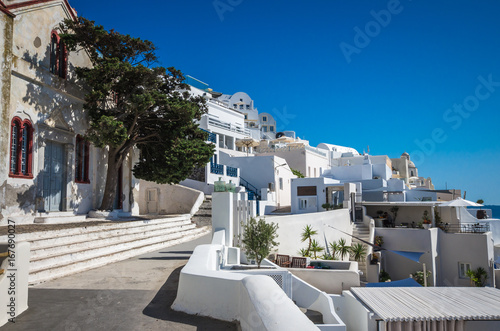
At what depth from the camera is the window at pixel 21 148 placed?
41.3ft

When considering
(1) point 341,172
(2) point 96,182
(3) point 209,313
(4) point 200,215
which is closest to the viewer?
(3) point 209,313

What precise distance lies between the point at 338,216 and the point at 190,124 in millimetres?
11493

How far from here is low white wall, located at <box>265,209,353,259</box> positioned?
15.8 m

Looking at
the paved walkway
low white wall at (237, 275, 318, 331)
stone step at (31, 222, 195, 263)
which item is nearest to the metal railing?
stone step at (31, 222, 195, 263)

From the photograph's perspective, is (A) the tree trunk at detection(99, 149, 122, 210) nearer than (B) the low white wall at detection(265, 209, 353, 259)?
No

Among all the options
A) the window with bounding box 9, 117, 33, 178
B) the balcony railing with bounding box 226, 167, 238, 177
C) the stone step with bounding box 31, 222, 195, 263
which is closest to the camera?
the stone step with bounding box 31, 222, 195, 263

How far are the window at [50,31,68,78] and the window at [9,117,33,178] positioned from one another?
2.95m

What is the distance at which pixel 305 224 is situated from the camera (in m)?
18.1

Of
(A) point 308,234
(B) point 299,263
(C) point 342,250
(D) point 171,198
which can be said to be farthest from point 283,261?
(D) point 171,198

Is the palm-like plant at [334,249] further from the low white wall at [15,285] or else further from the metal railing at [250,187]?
the low white wall at [15,285]

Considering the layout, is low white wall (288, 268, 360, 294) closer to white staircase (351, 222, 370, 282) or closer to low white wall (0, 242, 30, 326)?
low white wall (0, 242, 30, 326)

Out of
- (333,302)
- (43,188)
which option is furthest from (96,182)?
(333,302)

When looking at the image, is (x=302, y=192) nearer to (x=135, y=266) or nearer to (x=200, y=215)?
(x=200, y=215)

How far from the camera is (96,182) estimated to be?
1709 cm
